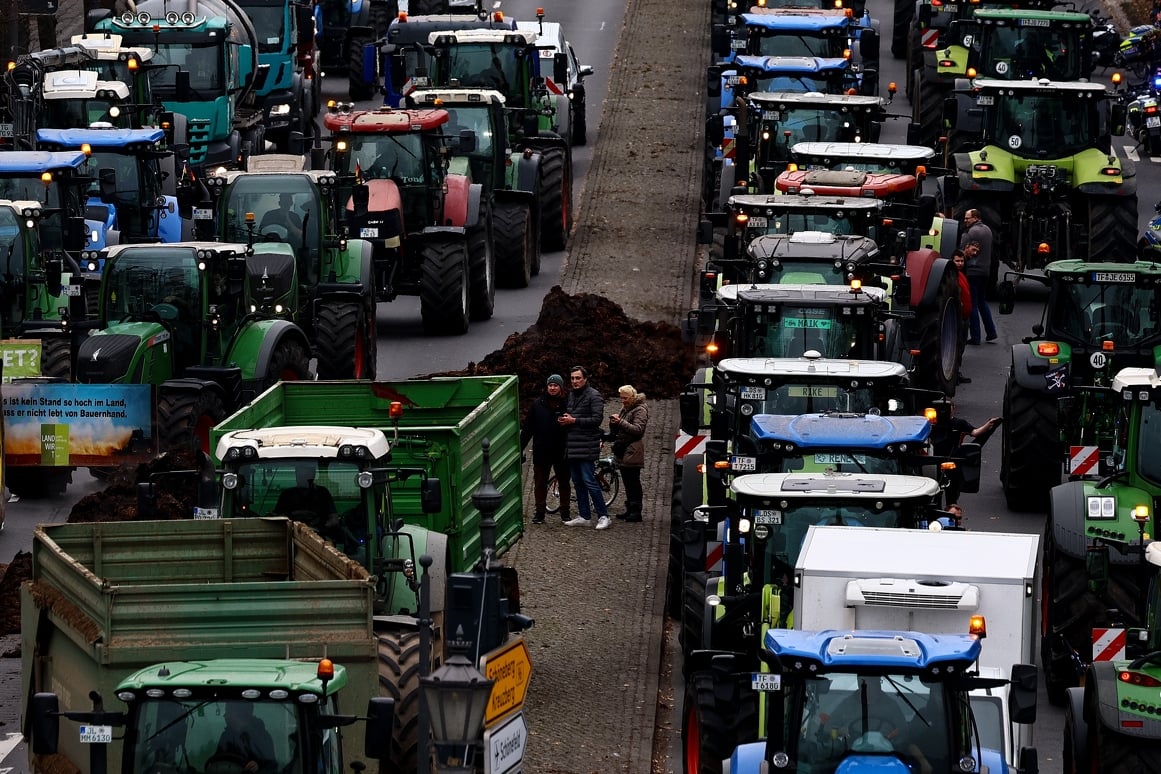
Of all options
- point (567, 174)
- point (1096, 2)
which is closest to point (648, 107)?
point (567, 174)

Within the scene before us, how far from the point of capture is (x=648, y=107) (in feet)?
151

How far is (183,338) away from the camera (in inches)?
1032

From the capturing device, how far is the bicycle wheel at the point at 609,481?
26703mm

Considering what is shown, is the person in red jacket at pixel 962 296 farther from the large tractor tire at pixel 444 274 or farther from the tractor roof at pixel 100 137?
the tractor roof at pixel 100 137

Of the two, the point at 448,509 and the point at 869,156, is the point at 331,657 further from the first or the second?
the point at 869,156

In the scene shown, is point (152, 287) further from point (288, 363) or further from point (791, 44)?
point (791, 44)

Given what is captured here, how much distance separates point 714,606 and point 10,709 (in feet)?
20.3

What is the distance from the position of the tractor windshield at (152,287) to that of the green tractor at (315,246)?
283 centimetres

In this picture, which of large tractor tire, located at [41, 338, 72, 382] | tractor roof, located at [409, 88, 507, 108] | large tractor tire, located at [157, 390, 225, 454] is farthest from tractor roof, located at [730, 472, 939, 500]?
tractor roof, located at [409, 88, 507, 108]

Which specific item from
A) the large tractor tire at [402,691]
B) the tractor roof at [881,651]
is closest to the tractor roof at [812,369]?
the large tractor tire at [402,691]

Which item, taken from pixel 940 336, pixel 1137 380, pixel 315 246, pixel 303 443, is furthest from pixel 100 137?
pixel 1137 380

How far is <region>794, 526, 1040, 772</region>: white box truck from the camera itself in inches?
644

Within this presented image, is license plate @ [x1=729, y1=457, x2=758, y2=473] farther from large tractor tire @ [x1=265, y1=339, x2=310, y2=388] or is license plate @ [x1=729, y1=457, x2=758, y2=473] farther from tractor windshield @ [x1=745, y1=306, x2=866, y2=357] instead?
large tractor tire @ [x1=265, y1=339, x2=310, y2=388]

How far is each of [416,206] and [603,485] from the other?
7.12 metres
